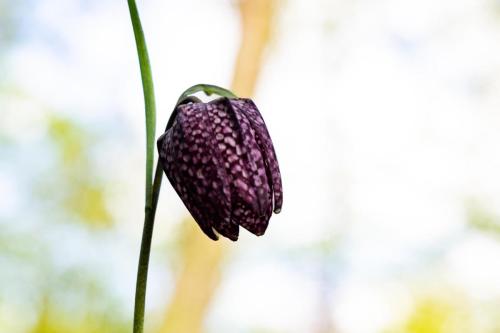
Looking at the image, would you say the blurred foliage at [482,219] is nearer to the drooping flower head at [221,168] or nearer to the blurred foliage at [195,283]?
the blurred foliage at [195,283]

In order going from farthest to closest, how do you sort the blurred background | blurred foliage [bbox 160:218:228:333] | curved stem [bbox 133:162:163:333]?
the blurred background < blurred foliage [bbox 160:218:228:333] < curved stem [bbox 133:162:163:333]

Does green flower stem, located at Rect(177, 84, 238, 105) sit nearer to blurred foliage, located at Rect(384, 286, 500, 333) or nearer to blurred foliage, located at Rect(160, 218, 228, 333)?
blurred foliage, located at Rect(160, 218, 228, 333)

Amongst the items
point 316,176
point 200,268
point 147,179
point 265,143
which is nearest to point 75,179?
point 316,176

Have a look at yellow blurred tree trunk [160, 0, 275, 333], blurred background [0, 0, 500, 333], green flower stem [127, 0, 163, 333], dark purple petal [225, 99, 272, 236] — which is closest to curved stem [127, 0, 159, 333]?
green flower stem [127, 0, 163, 333]

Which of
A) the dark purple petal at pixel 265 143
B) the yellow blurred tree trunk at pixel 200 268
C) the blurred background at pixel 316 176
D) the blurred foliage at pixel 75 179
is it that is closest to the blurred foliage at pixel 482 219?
the blurred background at pixel 316 176

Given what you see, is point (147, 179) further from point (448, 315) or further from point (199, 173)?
point (448, 315)
